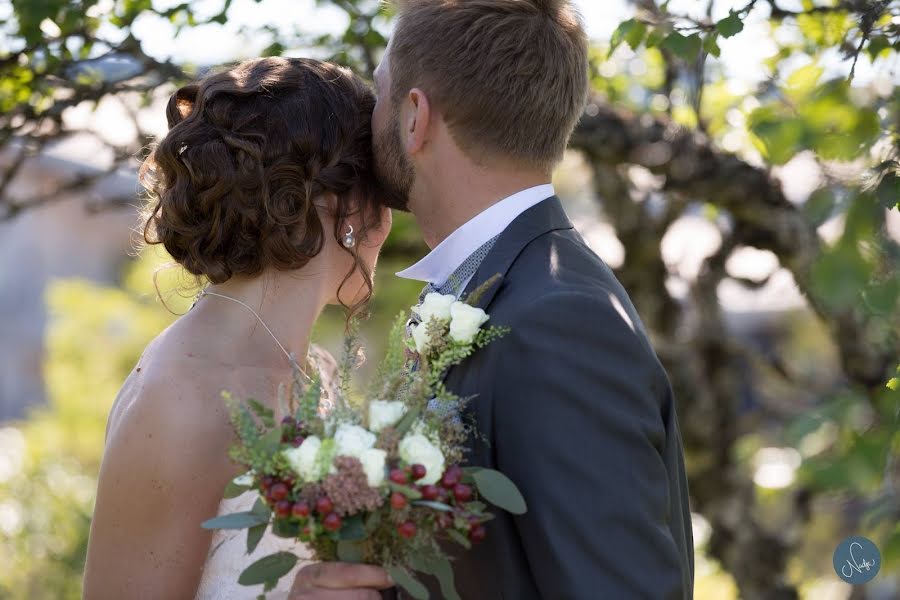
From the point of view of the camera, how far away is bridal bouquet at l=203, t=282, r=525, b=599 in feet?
6.56

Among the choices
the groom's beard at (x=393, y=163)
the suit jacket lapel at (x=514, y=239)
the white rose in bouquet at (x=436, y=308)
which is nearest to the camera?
the white rose in bouquet at (x=436, y=308)

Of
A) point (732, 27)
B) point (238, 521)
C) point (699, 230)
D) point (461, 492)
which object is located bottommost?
point (699, 230)

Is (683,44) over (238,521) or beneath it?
over

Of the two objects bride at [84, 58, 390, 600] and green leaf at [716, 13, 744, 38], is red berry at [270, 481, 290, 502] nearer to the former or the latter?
bride at [84, 58, 390, 600]

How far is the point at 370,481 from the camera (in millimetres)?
1984

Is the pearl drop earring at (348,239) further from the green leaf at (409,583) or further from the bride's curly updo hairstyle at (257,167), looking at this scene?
the green leaf at (409,583)

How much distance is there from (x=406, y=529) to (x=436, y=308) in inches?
22.7

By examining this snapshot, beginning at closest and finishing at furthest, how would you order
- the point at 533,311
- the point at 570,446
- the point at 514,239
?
the point at 570,446
the point at 533,311
the point at 514,239

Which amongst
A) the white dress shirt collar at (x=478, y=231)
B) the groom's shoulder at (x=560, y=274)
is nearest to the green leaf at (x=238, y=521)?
the groom's shoulder at (x=560, y=274)

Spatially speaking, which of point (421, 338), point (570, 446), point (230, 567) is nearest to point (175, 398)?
point (230, 567)

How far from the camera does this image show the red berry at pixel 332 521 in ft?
6.48

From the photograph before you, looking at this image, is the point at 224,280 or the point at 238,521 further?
the point at 224,280

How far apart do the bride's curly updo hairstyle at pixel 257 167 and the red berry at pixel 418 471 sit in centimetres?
105

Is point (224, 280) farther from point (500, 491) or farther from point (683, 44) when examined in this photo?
point (683, 44)
